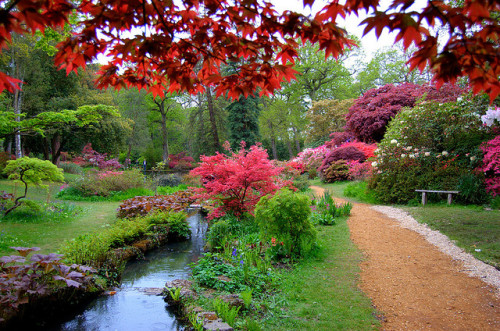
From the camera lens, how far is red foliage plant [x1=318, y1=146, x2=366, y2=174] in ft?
45.6

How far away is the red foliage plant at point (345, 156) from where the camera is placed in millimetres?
13906

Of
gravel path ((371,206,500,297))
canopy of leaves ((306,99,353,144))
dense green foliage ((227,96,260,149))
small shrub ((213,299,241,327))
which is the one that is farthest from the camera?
dense green foliage ((227,96,260,149))

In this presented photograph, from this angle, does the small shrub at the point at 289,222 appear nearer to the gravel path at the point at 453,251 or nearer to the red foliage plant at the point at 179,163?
the gravel path at the point at 453,251

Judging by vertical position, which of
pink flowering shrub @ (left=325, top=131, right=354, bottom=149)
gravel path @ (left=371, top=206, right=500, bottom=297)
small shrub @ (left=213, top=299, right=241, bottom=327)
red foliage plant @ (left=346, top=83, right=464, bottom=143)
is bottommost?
small shrub @ (left=213, top=299, right=241, bottom=327)

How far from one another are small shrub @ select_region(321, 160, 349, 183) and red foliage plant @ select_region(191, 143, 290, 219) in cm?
776

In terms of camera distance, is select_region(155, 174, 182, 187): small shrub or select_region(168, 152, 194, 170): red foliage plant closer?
select_region(155, 174, 182, 187): small shrub

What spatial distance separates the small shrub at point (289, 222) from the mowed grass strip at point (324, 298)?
11.4 inches

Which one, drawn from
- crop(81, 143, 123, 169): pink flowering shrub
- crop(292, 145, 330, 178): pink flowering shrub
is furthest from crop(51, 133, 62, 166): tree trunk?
crop(292, 145, 330, 178): pink flowering shrub

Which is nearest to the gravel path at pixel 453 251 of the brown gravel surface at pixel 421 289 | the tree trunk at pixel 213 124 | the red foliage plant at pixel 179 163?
the brown gravel surface at pixel 421 289

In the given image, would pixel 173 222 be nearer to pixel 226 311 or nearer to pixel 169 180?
pixel 226 311

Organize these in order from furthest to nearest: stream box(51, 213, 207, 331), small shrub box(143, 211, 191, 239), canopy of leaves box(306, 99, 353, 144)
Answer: canopy of leaves box(306, 99, 353, 144)
small shrub box(143, 211, 191, 239)
stream box(51, 213, 207, 331)

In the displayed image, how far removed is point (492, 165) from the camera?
261 inches

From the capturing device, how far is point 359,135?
16516 millimetres

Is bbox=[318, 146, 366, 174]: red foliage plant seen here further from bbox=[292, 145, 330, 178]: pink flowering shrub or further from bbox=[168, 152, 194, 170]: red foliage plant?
bbox=[168, 152, 194, 170]: red foliage plant
